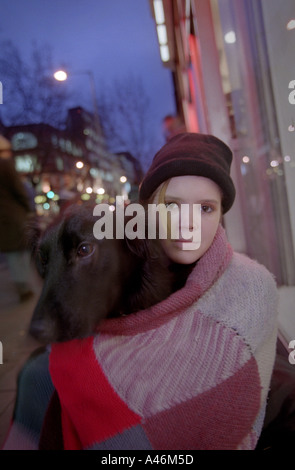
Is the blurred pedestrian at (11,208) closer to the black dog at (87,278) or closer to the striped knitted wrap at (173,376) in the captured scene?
the black dog at (87,278)

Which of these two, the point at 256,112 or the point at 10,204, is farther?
Result: the point at 10,204

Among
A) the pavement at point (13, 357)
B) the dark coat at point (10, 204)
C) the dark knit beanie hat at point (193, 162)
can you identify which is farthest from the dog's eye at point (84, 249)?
the dark coat at point (10, 204)

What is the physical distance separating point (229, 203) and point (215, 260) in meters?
0.31

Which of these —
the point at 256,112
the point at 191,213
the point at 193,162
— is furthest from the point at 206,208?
the point at 256,112

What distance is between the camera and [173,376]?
83 centimetres

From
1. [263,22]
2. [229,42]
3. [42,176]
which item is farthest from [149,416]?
[42,176]

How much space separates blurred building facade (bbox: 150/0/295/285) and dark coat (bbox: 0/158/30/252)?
4.34 ft

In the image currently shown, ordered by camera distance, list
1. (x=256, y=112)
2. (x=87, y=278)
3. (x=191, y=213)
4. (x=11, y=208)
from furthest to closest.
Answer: (x=11, y=208) → (x=256, y=112) → (x=191, y=213) → (x=87, y=278)

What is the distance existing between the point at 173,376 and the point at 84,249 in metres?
0.46

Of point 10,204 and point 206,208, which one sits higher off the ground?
point 10,204

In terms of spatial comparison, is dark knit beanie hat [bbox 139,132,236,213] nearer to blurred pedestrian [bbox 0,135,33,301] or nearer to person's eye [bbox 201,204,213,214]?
person's eye [bbox 201,204,213,214]

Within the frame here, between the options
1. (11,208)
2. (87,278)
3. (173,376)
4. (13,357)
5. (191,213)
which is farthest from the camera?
(11,208)

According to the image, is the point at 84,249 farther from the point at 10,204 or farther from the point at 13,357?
the point at 10,204

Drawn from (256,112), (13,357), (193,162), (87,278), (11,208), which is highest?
(256,112)
